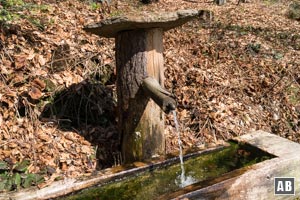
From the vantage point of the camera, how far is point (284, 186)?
8.29ft

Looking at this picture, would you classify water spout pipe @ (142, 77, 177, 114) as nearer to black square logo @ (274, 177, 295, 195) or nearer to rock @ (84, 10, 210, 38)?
rock @ (84, 10, 210, 38)

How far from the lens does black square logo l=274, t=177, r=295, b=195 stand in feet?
8.07

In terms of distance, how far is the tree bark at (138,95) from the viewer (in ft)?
8.45

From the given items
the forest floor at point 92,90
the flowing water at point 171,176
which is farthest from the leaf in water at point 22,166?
the flowing water at point 171,176

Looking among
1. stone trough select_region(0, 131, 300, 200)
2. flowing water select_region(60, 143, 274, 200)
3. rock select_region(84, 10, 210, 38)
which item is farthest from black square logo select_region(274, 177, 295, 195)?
rock select_region(84, 10, 210, 38)

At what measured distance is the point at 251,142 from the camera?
290 cm

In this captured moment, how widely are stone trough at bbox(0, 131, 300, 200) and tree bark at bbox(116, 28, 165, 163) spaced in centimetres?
29

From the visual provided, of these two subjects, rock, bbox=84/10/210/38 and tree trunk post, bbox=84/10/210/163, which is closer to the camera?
rock, bbox=84/10/210/38

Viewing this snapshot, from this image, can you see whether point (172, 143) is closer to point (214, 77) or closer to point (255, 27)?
point (214, 77)

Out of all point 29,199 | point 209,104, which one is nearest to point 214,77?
point 209,104

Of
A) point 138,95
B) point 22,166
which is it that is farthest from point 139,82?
point 22,166

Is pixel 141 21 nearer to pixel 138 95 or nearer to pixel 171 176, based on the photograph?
pixel 138 95

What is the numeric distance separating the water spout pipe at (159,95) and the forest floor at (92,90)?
841 mm

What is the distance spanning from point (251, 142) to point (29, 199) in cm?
206
